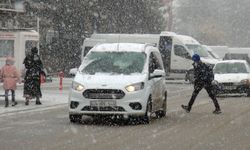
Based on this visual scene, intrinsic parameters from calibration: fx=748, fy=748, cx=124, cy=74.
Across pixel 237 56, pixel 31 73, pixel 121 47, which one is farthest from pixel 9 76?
pixel 237 56

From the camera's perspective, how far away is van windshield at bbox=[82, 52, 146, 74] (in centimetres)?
1720

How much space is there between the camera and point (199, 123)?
55.5ft

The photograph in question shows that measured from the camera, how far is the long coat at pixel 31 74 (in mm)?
22641

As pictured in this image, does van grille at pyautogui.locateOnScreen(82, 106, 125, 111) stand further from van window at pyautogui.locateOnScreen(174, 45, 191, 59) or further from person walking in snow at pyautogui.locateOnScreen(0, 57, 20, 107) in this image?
van window at pyautogui.locateOnScreen(174, 45, 191, 59)

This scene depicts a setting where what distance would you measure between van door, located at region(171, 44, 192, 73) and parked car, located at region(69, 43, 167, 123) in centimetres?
2503

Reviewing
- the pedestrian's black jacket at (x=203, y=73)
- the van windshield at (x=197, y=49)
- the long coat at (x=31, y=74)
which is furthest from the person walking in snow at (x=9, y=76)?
the van windshield at (x=197, y=49)

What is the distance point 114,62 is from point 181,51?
26.6 metres

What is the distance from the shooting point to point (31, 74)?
74.4 feet

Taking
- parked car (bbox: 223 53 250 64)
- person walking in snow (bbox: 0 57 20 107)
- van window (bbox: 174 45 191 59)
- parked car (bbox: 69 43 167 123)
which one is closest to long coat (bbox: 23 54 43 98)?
person walking in snow (bbox: 0 57 20 107)

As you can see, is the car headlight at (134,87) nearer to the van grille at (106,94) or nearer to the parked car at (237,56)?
the van grille at (106,94)

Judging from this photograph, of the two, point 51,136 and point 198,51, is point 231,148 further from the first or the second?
point 198,51

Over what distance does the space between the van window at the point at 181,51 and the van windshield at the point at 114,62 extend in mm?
25666

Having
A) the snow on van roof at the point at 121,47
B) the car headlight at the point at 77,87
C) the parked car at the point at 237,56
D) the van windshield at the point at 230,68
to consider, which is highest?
the snow on van roof at the point at 121,47

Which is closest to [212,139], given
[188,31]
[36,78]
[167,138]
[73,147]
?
[167,138]
